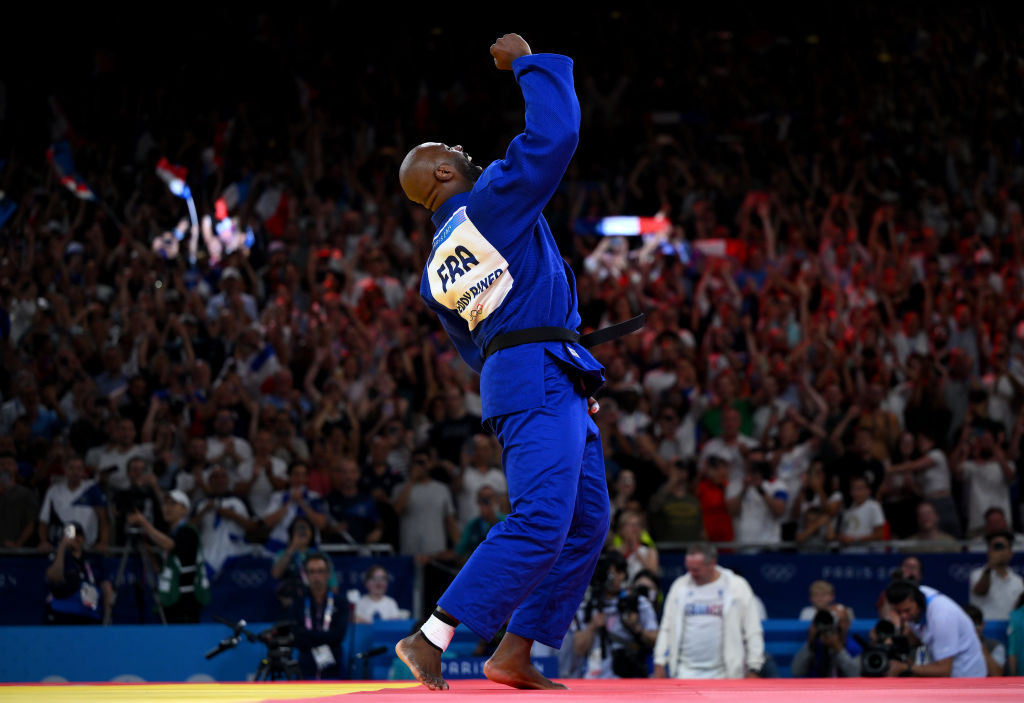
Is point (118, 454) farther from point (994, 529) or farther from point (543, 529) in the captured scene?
point (543, 529)

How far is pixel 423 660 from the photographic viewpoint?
3514 mm

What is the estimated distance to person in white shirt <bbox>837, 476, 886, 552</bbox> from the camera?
9562 millimetres

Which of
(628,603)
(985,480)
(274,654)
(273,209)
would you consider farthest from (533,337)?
(273,209)

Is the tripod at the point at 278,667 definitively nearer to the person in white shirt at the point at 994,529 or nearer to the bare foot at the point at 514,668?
the bare foot at the point at 514,668

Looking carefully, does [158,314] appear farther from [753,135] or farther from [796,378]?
[753,135]

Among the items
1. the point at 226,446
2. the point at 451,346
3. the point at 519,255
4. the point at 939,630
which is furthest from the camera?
the point at 451,346

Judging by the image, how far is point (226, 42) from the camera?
58.4 ft

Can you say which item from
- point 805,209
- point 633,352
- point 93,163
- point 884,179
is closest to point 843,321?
point 633,352

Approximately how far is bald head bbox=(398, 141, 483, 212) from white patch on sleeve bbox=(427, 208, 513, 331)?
0.17m

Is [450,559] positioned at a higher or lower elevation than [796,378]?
lower

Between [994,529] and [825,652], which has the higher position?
[994,529]

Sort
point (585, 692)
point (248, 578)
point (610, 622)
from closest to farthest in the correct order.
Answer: point (585, 692), point (610, 622), point (248, 578)

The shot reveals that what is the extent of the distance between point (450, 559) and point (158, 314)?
4.00m

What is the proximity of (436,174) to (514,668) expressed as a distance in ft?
4.91
